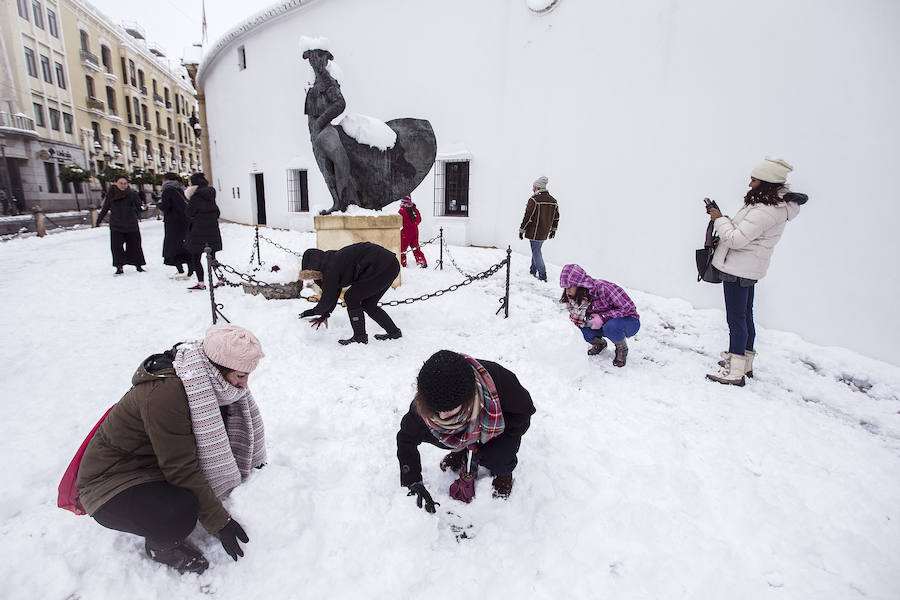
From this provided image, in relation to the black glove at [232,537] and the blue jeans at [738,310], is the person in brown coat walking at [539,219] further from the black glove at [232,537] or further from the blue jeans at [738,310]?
the black glove at [232,537]

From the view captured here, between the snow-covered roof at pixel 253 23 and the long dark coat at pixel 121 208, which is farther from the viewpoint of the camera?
the snow-covered roof at pixel 253 23

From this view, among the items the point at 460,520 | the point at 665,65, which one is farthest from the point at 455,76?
the point at 460,520

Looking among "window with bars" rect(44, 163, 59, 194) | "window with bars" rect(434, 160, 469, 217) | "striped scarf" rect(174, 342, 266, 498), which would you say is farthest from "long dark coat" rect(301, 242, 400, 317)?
"window with bars" rect(44, 163, 59, 194)

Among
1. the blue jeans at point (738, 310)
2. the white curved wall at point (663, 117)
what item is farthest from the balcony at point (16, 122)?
the blue jeans at point (738, 310)

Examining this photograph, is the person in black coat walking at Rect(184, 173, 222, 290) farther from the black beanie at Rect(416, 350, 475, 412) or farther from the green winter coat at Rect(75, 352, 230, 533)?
the black beanie at Rect(416, 350, 475, 412)

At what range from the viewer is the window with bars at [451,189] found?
409 inches

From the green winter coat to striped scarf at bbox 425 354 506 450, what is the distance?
3.23ft

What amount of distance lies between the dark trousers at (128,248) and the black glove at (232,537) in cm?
677

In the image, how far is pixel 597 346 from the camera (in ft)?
13.3

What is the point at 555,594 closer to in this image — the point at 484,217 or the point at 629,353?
the point at 629,353

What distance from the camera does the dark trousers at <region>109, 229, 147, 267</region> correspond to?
668 centimetres

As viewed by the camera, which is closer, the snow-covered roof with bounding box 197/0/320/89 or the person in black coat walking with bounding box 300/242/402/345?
the person in black coat walking with bounding box 300/242/402/345

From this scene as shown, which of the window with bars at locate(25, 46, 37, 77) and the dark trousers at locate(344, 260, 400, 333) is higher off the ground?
the window with bars at locate(25, 46, 37, 77)

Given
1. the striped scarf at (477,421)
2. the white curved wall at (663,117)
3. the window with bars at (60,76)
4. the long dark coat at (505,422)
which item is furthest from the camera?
the window with bars at (60,76)
